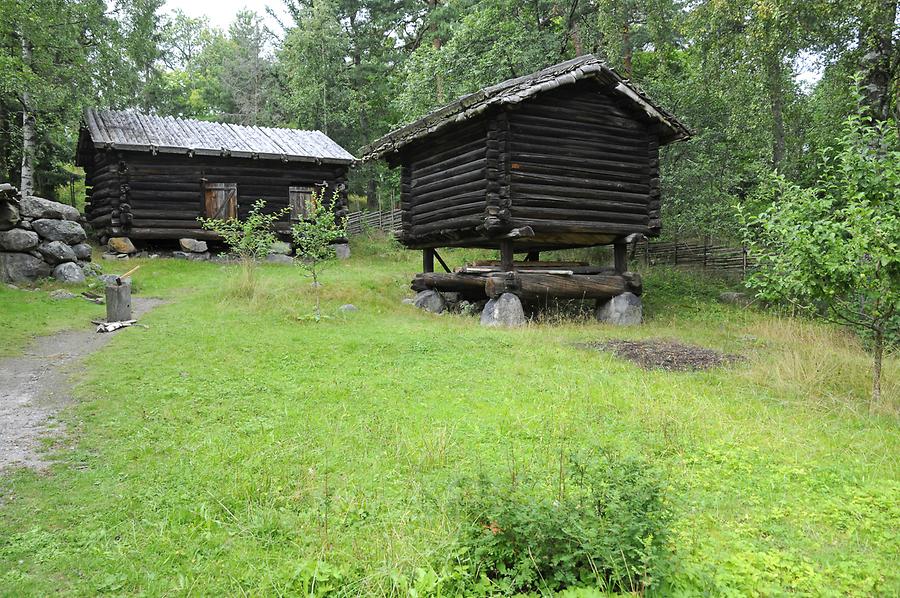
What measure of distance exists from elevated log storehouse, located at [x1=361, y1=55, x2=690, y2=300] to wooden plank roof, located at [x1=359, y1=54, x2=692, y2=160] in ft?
0.08

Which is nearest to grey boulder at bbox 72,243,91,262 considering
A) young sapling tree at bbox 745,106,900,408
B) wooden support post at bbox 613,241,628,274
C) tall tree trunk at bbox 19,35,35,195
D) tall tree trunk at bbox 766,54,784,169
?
tall tree trunk at bbox 19,35,35,195

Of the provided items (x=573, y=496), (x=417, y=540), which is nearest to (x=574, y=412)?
(x=573, y=496)

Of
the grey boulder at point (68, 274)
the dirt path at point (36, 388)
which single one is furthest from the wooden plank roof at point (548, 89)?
the grey boulder at point (68, 274)

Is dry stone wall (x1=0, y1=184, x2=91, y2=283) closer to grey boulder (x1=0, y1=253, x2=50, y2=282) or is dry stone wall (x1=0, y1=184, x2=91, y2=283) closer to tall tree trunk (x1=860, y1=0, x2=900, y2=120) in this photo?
grey boulder (x1=0, y1=253, x2=50, y2=282)

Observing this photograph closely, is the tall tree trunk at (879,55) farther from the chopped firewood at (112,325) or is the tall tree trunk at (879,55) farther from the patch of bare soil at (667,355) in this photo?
the chopped firewood at (112,325)

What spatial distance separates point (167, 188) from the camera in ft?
69.1

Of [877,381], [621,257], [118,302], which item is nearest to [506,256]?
[621,257]

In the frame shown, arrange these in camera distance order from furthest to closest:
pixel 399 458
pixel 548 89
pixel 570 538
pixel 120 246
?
pixel 120 246, pixel 548 89, pixel 399 458, pixel 570 538

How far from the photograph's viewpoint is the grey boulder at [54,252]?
14.1 meters

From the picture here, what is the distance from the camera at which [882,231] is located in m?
6.02

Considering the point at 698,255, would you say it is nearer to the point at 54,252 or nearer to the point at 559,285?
the point at 559,285

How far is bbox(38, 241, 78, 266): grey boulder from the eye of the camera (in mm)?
14133

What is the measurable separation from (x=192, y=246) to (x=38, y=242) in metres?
6.95

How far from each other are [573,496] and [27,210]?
15.4 metres
